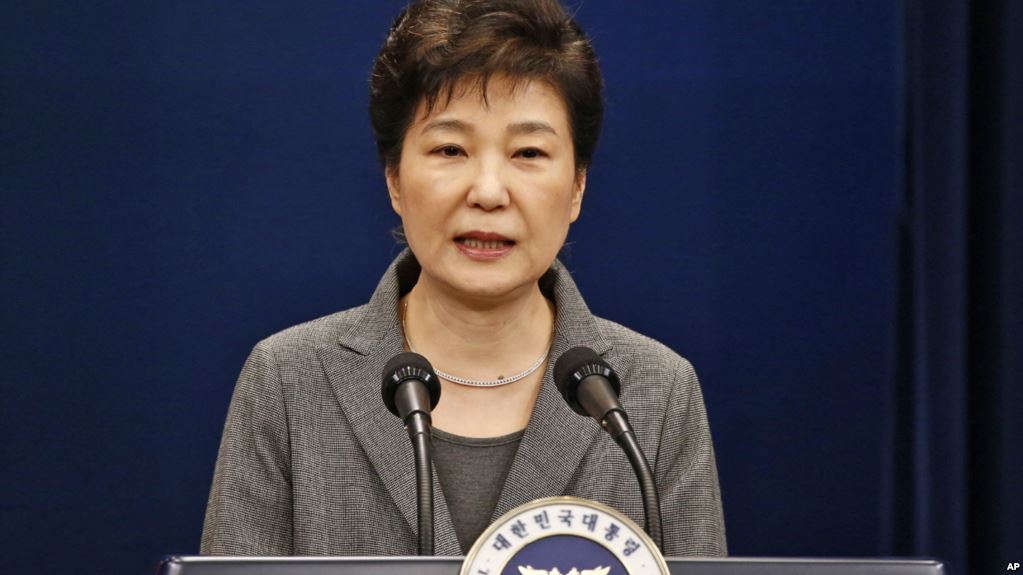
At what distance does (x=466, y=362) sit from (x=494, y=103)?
1.11ft

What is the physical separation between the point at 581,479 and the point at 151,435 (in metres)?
1.02

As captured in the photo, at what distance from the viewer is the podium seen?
2.48 ft

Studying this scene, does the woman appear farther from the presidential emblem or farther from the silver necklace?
Result: the presidential emblem

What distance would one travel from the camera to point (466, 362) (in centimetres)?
141

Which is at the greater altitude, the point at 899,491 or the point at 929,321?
the point at 929,321

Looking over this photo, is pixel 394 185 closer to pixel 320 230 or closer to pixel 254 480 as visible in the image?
pixel 254 480

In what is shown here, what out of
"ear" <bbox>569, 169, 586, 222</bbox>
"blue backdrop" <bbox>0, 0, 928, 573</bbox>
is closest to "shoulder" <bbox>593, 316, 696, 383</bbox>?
"ear" <bbox>569, 169, 586, 222</bbox>

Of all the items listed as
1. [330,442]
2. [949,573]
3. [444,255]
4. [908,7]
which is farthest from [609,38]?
[949,573]

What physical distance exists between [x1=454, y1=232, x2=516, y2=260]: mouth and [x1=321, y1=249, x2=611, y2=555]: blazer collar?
19 centimetres

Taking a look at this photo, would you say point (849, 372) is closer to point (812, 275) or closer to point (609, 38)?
point (812, 275)

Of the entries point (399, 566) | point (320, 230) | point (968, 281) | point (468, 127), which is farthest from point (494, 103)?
point (968, 281)

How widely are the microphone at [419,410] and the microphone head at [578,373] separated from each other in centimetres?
11

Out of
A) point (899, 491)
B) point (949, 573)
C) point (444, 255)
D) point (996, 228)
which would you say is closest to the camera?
point (949, 573)

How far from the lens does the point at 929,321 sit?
74.4 inches
